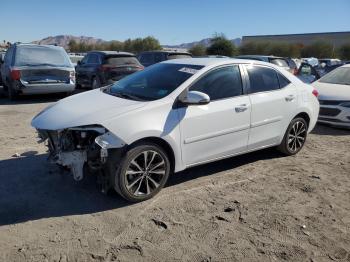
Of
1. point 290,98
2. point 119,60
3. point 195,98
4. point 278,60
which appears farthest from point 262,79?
point 278,60

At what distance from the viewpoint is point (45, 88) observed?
1120 centimetres

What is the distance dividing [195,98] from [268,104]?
1.56 metres

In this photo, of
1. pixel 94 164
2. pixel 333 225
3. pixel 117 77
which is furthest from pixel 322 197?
pixel 117 77

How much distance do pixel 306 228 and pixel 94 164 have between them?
238 centimetres

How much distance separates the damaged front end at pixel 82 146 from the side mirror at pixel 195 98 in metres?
1.00

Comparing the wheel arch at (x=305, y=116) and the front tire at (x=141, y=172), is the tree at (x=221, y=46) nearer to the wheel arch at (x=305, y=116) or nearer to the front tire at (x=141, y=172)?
the wheel arch at (x=305, y=116)

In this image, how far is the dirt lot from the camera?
346cm

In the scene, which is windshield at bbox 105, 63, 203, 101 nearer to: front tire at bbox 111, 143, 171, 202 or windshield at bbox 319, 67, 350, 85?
front tire at bbox 111, 143, 171, 202

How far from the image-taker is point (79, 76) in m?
14.8

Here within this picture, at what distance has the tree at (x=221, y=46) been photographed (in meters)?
53.1

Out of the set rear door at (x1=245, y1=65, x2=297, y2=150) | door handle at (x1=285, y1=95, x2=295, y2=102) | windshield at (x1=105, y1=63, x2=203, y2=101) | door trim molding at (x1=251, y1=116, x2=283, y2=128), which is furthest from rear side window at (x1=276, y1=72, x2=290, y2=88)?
windshield at (x1=105, y1=63, x2=203, y2=101)

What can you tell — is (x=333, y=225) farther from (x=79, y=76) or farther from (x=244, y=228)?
(x=79, y=76)

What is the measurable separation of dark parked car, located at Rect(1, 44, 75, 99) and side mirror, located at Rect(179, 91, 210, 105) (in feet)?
25.4

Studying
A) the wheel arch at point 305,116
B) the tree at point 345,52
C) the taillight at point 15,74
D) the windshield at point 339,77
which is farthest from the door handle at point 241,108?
the tree at point 345,52
